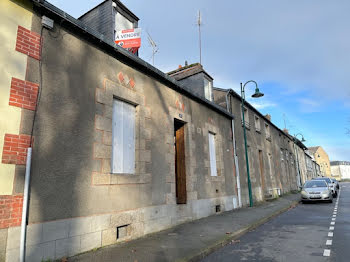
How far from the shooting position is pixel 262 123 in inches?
787

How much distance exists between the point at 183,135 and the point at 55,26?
18.0 feet

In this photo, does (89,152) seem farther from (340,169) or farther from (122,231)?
(340,169)

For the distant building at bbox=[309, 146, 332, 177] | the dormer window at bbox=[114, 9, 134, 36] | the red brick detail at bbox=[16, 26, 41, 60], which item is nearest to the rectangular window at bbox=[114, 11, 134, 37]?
the dormer window at bbox=[114, 9, 134, 36]

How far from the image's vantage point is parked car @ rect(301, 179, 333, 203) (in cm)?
1425

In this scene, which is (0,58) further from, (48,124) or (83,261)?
(83,261)

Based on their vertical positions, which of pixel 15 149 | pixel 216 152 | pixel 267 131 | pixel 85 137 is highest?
pixel 267 131

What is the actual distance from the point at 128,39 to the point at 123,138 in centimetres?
323

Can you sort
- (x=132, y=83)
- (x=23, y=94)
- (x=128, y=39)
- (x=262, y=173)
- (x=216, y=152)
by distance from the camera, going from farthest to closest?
(x=262, y=173), (x=216, y=152), (x=128, y=39), (x=132, y=83), (x=23, y=94)

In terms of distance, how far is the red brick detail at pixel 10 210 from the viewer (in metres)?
3.73

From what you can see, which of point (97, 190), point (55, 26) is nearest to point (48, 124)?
point (97, 190)

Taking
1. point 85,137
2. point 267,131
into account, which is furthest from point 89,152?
point 267,131

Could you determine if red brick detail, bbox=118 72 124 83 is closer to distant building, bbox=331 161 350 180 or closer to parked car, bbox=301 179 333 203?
parked car, bbox=301 179 333 203

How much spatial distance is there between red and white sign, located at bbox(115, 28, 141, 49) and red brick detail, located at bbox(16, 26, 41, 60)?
A: 3.16 meters

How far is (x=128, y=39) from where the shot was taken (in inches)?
298
